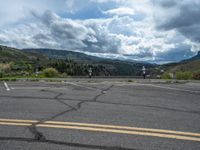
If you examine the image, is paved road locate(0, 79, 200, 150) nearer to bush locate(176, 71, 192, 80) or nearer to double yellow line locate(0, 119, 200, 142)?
double yellow line locate(0, 119, 200, 142)

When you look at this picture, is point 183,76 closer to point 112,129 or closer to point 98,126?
point 98,126

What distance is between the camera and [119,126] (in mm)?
6359

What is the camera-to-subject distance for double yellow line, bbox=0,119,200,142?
5.67 m

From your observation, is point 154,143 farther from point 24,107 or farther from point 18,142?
point 24,107

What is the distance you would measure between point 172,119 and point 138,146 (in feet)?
8.36

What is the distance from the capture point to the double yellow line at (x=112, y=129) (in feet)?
18.6

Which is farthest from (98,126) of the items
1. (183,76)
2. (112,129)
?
(183,76)

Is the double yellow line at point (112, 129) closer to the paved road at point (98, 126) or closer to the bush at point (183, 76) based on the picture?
the paved road at point (98, 126)

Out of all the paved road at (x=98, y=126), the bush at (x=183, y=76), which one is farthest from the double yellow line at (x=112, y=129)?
the bush at (x=183, y=76)

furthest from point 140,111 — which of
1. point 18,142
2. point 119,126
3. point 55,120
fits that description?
point 18,142

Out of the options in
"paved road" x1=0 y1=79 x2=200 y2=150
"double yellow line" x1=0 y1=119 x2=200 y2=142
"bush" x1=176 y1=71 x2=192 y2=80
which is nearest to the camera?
"paved road" x1=0 y1=79 x2=200 y2=150

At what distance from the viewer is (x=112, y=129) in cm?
607

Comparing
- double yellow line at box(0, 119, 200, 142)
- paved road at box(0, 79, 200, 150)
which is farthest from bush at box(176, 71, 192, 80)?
double yellow line at box(0, 119, 200, 142)

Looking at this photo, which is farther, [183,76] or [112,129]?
[183,76]
